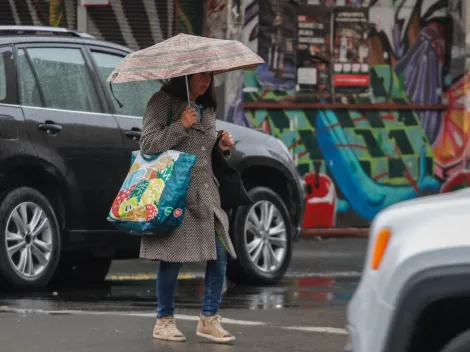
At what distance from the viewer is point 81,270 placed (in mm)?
12031

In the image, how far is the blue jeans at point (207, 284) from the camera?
7.68 meters

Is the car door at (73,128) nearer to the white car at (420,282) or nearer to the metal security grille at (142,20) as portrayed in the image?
the white car at (420,282)

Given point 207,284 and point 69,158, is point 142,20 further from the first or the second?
point 207,284

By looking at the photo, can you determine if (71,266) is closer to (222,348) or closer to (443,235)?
(222,348)

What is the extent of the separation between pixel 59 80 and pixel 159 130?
308cm

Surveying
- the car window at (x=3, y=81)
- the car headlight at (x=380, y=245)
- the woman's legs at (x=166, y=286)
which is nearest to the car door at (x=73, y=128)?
the car window at (x=3, y=81)

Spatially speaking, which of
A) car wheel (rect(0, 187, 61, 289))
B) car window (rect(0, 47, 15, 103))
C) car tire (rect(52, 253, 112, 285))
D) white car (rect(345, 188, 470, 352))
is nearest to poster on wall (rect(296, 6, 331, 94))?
car tire (rect(52, 253, 112, 285))

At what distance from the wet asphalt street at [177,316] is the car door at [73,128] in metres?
0.72

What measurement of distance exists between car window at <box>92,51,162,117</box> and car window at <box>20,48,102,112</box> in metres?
0.17

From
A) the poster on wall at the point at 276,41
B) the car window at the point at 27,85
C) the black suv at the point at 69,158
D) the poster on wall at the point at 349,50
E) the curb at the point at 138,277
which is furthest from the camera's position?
the poster on wall at the point at 349,50

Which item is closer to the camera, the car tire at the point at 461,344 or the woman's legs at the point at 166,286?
the car tire at the point at 461,344

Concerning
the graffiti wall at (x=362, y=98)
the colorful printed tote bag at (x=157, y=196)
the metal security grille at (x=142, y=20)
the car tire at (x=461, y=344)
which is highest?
the car tire at (x=461, y=344)

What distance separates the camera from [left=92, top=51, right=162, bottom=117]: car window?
10.8 meters

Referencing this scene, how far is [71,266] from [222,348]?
429 centimetres
